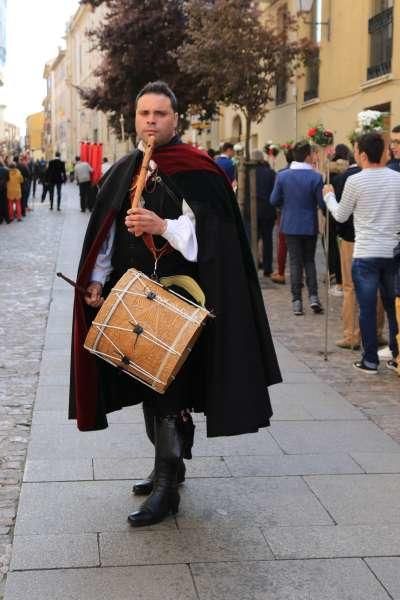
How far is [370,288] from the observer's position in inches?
286

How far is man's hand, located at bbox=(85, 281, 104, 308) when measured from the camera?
4.01m

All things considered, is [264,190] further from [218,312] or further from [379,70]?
[218,312]

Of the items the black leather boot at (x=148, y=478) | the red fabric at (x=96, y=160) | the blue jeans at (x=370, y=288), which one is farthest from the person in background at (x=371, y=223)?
the red fabric at (x=96, y=160)

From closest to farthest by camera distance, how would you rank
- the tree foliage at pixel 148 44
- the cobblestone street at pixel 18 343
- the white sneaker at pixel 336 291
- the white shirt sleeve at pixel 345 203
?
1. the cobblestone street at pixel 18 343
2. the white shirt sleeve at pixel 345 203
3. the white sneaker at pixel 336 291
4. the tree foliage at pixel 148 44

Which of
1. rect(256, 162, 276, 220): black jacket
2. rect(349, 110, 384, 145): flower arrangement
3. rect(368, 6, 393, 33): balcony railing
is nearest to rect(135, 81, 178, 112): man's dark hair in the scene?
rect(349, 110, 384, 145): flower arrangement

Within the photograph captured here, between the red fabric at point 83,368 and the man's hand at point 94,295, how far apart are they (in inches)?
1.1

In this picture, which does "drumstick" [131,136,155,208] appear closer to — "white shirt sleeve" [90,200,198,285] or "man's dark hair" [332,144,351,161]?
"white shirt sleeve" [90,200,198,285]

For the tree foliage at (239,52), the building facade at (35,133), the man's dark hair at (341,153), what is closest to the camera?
the man's dark hair at (341,153)

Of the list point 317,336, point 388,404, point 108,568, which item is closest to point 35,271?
point 317,336

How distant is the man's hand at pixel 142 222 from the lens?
3658 mm

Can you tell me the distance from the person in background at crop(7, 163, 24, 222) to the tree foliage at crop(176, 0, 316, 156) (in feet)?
19.0

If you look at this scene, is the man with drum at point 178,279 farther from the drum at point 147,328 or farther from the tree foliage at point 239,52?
the tree foliage at point 239,52

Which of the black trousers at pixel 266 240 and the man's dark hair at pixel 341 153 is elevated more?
the man's dark hair at pixel 341 153

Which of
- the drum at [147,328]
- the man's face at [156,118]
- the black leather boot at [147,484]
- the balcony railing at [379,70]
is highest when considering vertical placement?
the balcony railing at [379,70]
